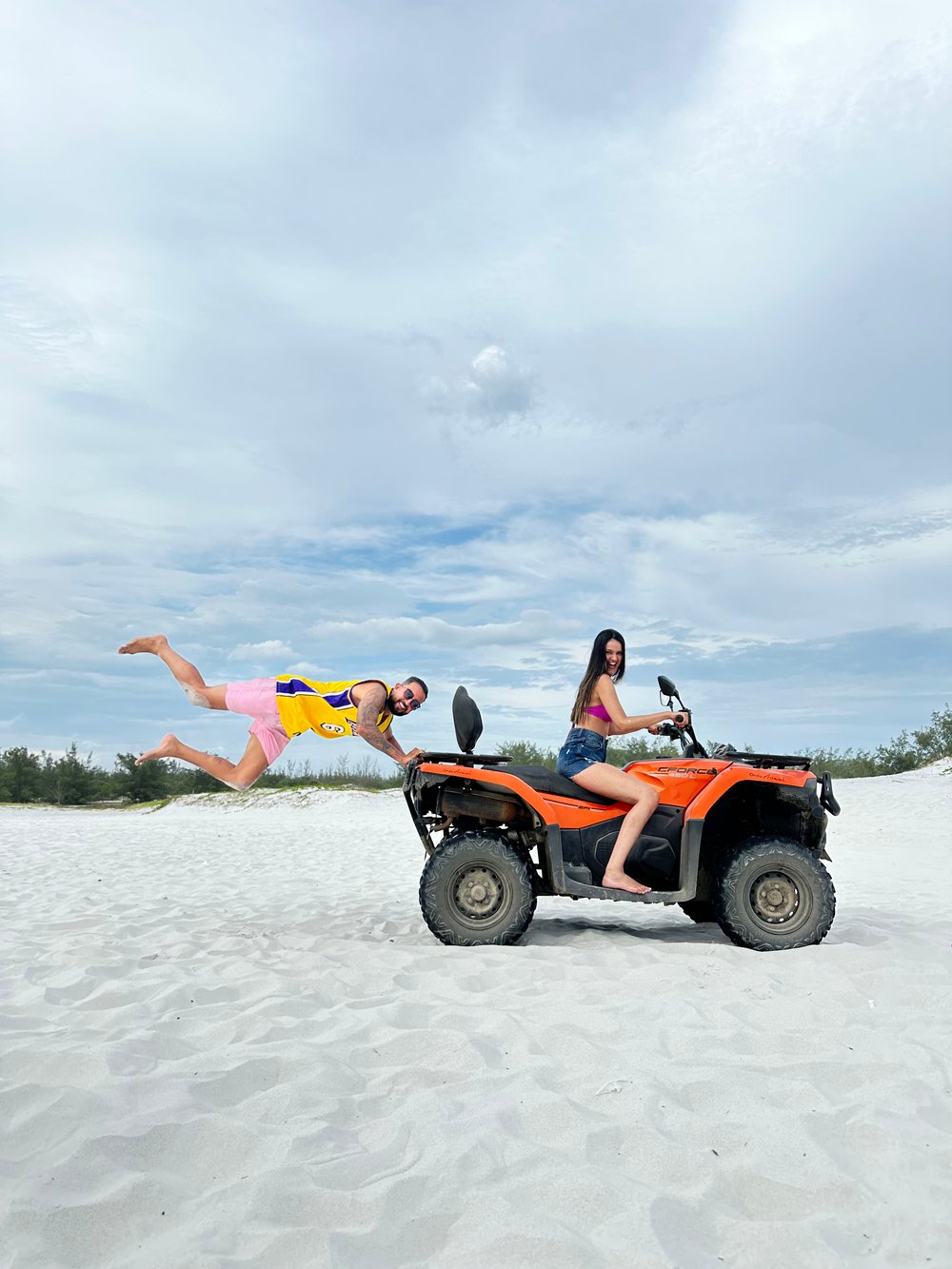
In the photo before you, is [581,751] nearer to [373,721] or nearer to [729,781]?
[729,781]

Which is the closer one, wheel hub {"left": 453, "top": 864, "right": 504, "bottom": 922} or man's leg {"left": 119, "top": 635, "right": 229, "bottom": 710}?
wheel hub {"left": 453, "top": 864, "right": 504, "bottom": 922}

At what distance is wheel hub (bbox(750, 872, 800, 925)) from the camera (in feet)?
19.4

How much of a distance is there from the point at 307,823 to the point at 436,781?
51.1ft

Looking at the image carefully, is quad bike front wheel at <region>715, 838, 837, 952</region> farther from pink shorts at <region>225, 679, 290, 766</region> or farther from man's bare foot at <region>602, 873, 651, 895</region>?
A: pink shorts at <region>225, 679, 290, 766</region>

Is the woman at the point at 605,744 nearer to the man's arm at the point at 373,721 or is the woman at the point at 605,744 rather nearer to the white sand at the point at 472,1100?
the white sand at the point at 472,1100

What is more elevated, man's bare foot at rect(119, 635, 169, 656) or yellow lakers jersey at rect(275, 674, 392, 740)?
man's bare foot at rect(119, 635, 169, 656)

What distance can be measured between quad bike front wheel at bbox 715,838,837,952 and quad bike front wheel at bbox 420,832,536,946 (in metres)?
1.30

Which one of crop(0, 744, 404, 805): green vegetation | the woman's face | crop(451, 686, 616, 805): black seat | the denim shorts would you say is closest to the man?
crop(451, 686, 616, 805): black seat

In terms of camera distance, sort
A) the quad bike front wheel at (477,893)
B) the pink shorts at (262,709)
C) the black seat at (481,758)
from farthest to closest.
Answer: the pink shorts at (262,709), the black seat at (481,758), the quad bike front wheel at (477,893)

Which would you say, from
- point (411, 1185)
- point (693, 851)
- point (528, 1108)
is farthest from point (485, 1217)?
point (693, 851)

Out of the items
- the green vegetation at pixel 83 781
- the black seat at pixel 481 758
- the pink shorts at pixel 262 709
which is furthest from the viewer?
the green vegetation at pixel 83 781

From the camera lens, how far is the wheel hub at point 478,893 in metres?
6.02

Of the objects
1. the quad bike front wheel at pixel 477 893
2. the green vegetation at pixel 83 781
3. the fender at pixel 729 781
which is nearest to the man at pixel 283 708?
the quad bike front wheel at pixel 477 893

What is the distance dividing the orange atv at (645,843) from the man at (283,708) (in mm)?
544
